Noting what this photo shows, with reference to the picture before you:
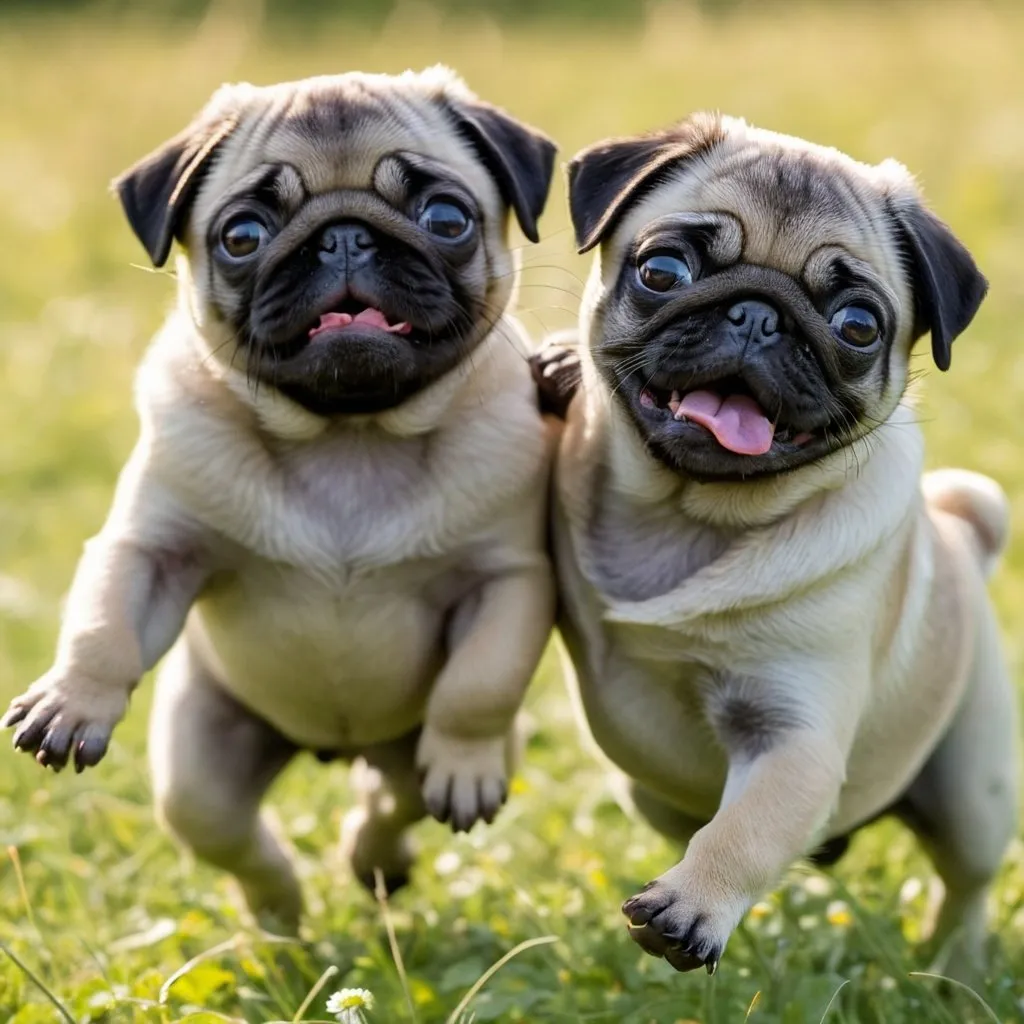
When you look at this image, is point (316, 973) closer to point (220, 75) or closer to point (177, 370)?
point (177, 370)

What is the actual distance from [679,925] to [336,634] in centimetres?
116

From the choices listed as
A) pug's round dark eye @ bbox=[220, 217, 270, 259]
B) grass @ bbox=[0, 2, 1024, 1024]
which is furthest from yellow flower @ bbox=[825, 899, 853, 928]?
pug's round dark eye @ bbox=[220, 217, 270, 259]

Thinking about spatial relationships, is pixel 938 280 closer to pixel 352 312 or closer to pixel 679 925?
pixel 352 312

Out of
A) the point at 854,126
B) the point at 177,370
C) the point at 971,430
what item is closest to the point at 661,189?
the point at 177,370

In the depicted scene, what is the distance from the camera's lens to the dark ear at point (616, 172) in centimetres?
373

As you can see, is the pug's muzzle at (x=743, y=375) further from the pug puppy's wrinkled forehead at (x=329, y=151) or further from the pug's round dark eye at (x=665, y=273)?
the pug puppy's wrinkled forehead at (x=329, y=151)

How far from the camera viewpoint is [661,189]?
377 centimetres

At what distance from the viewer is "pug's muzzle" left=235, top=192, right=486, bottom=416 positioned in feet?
12.2

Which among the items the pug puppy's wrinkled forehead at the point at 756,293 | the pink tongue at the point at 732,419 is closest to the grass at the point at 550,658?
the pug puppy's wrinkled forehead at the point at 756,293

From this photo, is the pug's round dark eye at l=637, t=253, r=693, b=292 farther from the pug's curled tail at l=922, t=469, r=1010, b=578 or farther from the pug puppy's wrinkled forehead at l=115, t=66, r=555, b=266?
the pug's curled tail at l=922, t=469, r=1010, b=578

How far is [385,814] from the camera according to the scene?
15.0 ft

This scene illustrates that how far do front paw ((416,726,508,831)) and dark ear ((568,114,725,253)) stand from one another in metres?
1.12

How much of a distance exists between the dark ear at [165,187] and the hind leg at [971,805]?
2.21 meters

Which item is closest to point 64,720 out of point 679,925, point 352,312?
point 352,312
